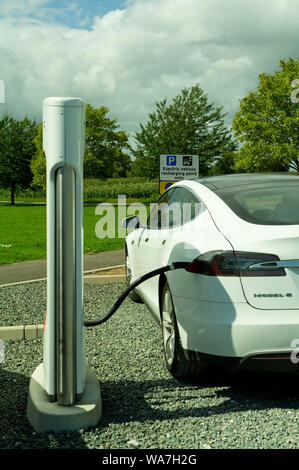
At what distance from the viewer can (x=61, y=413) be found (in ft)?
10.6

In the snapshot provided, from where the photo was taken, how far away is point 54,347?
3.40 m

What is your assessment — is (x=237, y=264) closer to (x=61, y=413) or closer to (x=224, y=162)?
(x=61, y=413)

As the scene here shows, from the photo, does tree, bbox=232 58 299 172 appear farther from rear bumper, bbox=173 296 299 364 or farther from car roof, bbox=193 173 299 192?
rear bumper, bbox=173 296 299 364

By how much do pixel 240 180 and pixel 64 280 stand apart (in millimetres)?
1980

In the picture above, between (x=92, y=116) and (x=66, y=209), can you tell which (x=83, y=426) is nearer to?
(x=66, y=209)

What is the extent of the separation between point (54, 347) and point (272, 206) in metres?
1.89

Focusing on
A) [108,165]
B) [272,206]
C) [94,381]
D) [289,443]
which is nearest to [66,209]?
[94,381]

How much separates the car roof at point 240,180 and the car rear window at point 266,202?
0.09m

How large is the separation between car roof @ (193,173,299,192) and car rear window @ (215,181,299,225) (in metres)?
0.09

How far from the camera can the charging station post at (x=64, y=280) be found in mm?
Answer: 3217

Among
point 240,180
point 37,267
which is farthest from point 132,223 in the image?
point 37,267

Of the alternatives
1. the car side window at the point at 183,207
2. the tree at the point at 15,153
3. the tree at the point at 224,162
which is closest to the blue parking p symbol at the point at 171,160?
the car side window at the point at 183,207

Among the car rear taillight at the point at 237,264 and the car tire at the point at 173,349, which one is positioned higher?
the car rear taillight at the point at 237,264

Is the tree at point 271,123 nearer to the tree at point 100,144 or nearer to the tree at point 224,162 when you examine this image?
→ the tree at point 224,162
